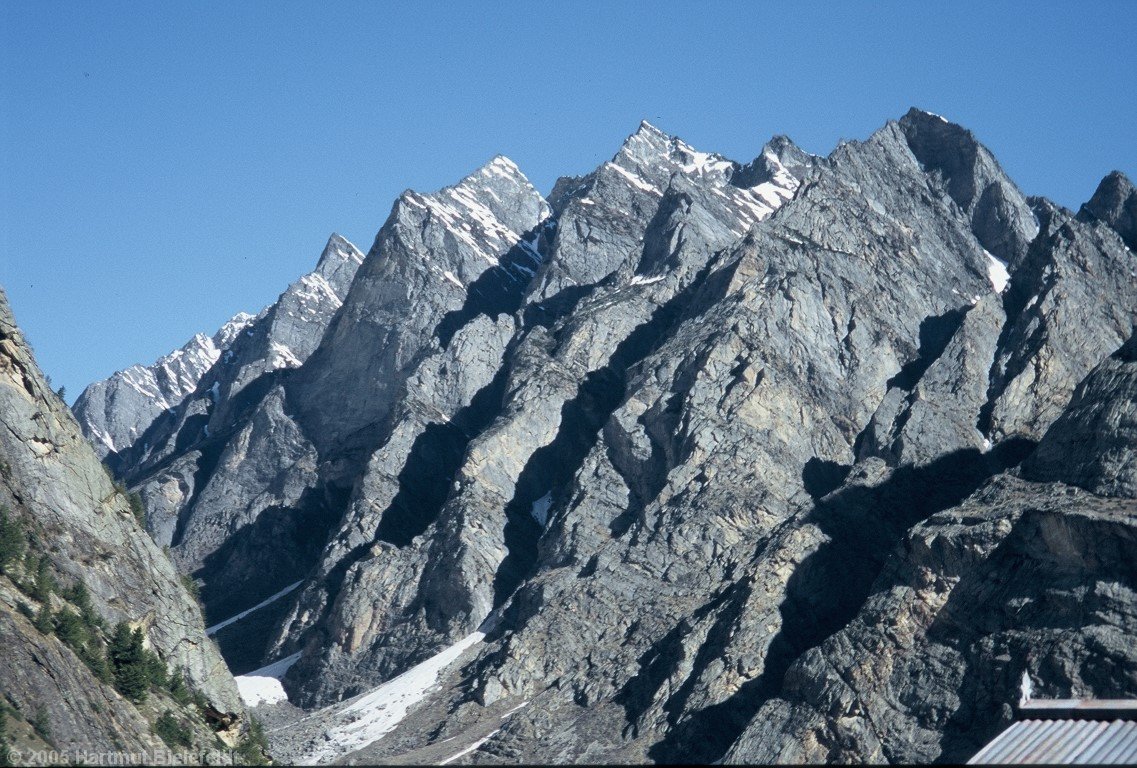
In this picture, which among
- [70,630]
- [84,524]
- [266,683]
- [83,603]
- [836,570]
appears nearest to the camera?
[70,630]

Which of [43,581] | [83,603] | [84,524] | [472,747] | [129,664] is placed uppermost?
[84,524]

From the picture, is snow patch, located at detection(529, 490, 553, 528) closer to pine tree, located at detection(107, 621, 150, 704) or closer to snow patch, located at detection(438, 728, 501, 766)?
snow patch, located at detection(438, 728, 501, 766)

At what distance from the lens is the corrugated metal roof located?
179ft

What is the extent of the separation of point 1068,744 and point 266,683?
→ 13701 centimetres

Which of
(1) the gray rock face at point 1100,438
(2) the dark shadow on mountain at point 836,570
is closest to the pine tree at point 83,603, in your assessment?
(2) the dark shadow on mountain at point 836,570

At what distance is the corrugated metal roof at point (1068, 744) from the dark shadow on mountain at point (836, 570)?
80268mm

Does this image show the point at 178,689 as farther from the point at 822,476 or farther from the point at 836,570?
the point at 822,476

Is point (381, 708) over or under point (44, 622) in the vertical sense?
over

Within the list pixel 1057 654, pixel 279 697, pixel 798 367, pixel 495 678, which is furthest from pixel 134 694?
pixel 798 367

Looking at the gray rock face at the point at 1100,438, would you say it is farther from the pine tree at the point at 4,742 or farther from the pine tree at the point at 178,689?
the pine tree at the point at 4,742

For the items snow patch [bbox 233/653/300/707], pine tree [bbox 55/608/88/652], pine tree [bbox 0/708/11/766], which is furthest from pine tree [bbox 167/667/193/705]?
snow patch [bbox 233/653/300/707]

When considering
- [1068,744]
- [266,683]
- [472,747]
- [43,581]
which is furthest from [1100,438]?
[266,683]

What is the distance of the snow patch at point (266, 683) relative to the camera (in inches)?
7018

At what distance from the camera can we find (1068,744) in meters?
56.6
